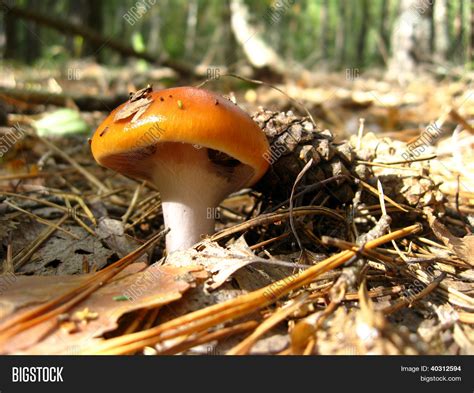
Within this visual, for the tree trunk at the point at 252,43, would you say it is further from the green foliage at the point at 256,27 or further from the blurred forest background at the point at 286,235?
the blurred forest background at the point at 286,235

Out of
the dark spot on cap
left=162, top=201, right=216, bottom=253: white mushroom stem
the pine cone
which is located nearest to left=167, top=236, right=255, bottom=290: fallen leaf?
left=162, top=201, right=216, bottom=253: white mushroom stem

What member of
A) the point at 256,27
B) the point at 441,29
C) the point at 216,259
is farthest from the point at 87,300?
the point at 441,29

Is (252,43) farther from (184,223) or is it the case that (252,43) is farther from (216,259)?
(216,259)

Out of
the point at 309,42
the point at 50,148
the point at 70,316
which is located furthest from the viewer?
the point at 309,42

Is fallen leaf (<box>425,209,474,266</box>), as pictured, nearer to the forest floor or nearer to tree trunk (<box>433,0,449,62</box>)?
the forest floor

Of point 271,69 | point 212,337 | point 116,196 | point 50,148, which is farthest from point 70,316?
point 271,69

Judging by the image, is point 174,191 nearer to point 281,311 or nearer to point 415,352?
point 281,311
